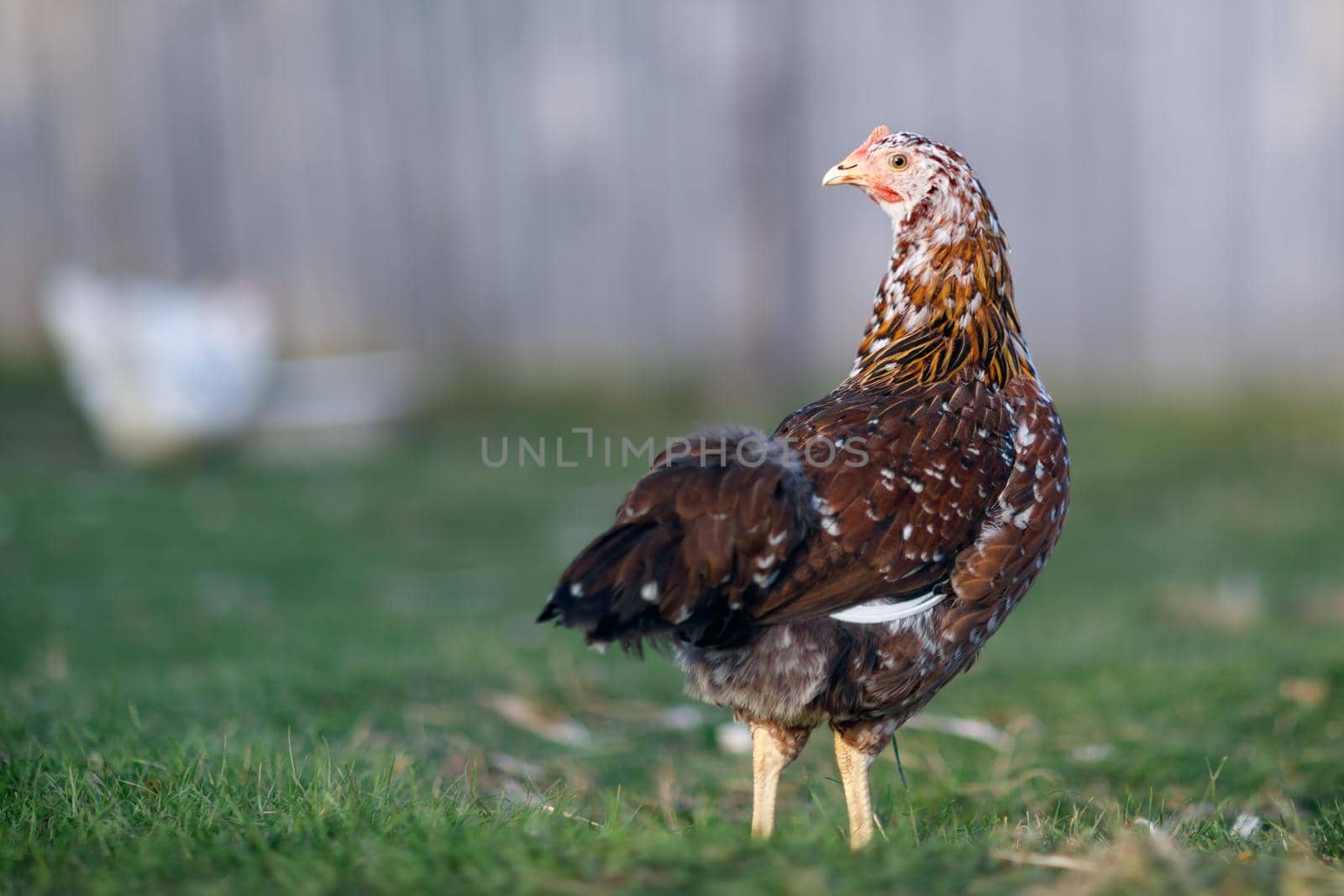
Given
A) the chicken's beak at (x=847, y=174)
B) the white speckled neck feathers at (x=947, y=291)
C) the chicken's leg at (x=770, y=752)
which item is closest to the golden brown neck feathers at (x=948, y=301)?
the white speckled neck feathers at (x=947, y=291)

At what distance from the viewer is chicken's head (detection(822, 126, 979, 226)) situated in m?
3.64

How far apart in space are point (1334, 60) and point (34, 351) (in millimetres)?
9287

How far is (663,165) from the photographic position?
9.70 meters

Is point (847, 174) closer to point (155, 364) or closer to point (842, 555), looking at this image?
point (842, 555)

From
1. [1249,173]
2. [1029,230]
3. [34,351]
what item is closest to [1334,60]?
[1249,173]

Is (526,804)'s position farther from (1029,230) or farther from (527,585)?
(1029,230)

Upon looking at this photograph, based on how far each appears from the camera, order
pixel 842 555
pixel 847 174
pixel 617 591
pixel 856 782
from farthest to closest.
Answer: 1. pixel 847 174
2. pixel 856 782
3. pixel 842 555
4. pixel 617 591

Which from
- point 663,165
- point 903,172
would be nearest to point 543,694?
point 903,172

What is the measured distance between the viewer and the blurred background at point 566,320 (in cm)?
521

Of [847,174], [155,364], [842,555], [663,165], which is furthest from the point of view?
[663,165]

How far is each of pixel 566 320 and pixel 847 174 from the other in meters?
6.29

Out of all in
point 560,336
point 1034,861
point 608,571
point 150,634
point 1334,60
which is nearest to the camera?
point 1034,861

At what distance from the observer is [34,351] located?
10328 mm

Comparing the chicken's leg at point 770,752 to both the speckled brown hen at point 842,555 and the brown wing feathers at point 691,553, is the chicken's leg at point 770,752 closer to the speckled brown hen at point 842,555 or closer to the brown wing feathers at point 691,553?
the speckled brown hen at point 842,555
